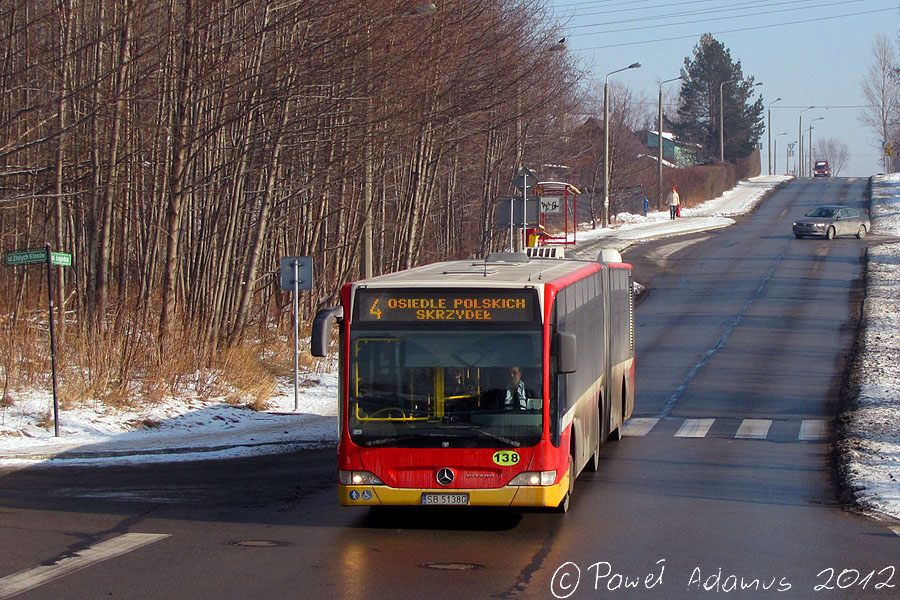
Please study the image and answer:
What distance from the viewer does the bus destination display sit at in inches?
426

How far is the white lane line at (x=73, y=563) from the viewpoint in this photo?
8.45 m

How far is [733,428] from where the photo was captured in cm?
1869

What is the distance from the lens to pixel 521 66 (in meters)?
30.8

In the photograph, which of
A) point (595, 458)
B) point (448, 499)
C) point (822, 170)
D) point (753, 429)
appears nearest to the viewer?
point (448, 499)

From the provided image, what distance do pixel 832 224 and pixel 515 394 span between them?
47.0 meters

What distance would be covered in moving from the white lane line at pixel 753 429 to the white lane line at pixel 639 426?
1501mm

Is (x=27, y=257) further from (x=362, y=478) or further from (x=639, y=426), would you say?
(x=639, y=426)

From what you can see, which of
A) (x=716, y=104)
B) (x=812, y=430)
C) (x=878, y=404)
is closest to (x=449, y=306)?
(x=812, y=430)

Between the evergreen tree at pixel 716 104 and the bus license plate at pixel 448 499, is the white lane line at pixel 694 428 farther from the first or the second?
the evergreen tree at pixel 716 104

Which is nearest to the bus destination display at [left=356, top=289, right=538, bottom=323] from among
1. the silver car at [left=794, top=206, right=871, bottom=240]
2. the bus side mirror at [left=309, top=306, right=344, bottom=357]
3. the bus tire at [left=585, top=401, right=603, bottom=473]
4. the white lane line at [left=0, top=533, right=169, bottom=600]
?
the bus side mirror at [left=309, top=306, right=344, bottom=357]

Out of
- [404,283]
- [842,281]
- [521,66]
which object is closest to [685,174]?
[842,281]

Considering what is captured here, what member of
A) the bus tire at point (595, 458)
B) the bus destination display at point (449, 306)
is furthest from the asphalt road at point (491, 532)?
the bus destination display at point (449, 306)

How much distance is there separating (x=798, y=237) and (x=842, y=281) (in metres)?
15.2

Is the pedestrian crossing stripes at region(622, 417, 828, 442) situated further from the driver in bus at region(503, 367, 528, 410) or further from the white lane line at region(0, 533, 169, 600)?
the white lane line at region(0, 533, 169, 600)
